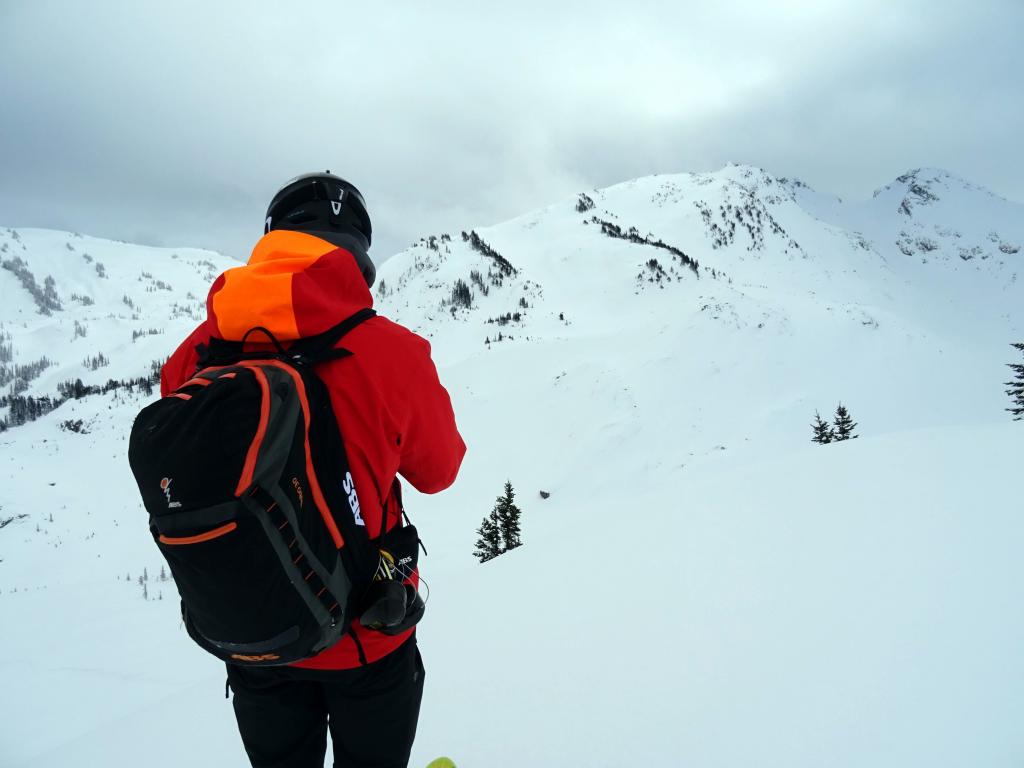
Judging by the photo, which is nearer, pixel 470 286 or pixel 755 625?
pixel 755 625

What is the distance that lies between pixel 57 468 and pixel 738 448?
74.6 meters

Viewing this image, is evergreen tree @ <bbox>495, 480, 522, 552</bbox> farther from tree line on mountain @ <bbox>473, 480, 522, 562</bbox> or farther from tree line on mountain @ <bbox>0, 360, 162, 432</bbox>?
tree line on mountain @ <bbox>0, 360, 162, 432</bbox>

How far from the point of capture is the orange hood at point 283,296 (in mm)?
1776

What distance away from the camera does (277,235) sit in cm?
211

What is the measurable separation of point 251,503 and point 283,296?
0.83 metres

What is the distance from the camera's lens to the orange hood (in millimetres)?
1776

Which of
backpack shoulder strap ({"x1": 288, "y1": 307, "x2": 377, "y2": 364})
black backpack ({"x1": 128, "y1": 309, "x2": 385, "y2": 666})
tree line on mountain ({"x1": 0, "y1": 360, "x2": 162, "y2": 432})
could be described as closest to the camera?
black backpack ({"x1": 128, "y1": 309, "x2": 385, "y2": 666})

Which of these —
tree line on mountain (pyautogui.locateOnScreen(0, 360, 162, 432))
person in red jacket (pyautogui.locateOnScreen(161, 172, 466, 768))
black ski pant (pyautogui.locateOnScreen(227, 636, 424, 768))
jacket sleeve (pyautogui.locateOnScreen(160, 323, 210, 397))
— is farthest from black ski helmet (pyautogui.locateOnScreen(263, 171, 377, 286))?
tree line on mountain (pyautogui.locateOnScreen(0, 360, 162, 432))

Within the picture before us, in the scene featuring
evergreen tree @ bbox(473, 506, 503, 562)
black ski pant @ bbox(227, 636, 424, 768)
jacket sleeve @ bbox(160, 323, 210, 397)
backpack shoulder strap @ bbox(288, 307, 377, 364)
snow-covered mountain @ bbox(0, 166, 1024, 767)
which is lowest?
evergreen tree @ bbox(473, 506, 503, 562)

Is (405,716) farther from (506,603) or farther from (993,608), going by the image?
(993,608)

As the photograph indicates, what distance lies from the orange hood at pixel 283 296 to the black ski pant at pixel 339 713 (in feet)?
5.03

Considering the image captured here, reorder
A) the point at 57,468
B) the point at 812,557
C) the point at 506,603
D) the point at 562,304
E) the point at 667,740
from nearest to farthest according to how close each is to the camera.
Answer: the point at 667,740, the point at 812,557, the point at 506,603, the point at 57,468, the point at 562,304

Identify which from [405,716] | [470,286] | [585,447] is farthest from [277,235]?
[470,286]

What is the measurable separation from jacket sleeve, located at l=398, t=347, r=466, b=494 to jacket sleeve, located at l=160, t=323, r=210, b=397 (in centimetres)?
108
